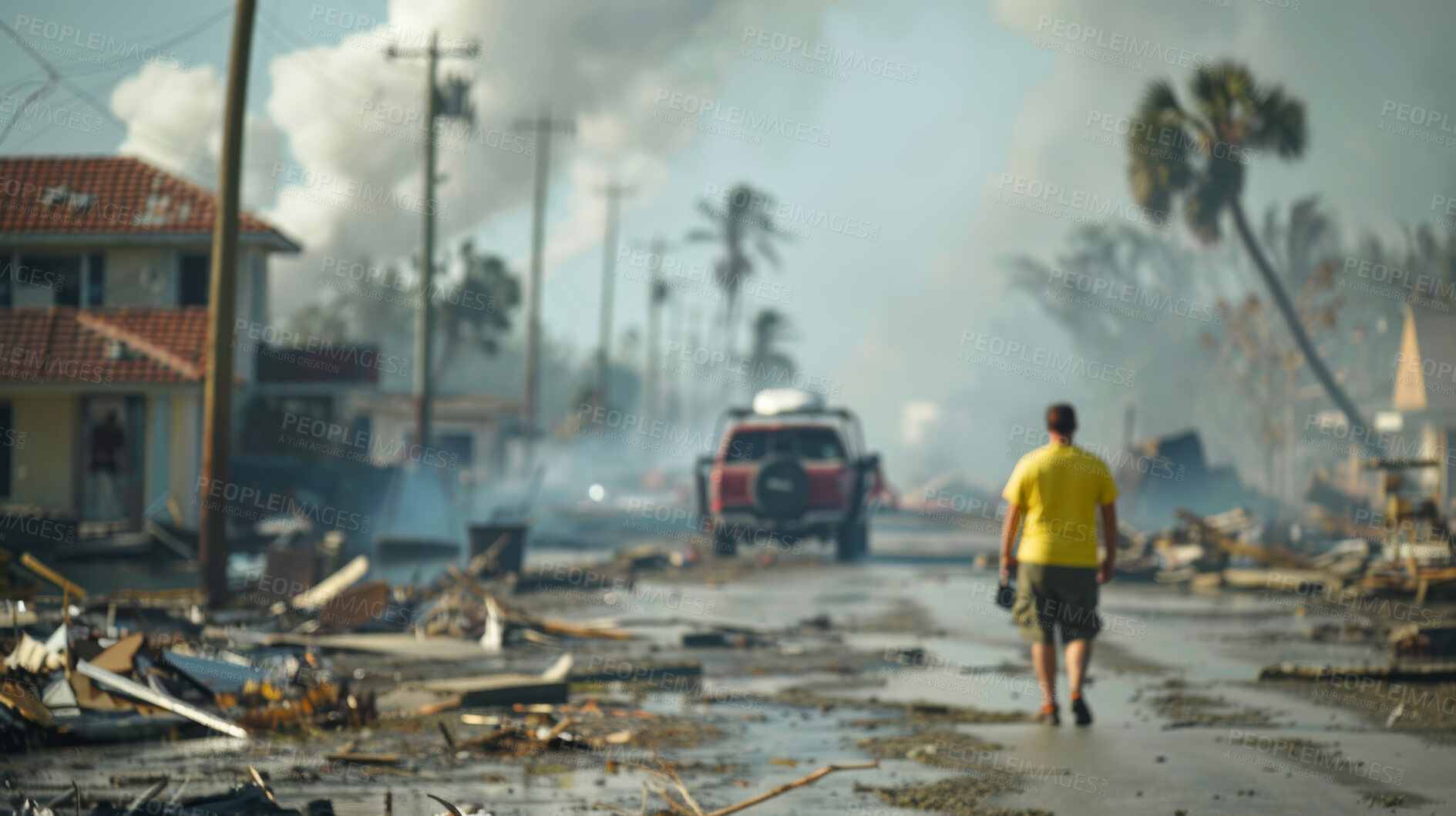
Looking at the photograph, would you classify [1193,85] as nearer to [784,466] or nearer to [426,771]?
[784,466]

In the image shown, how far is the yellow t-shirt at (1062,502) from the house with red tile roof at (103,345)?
21717mm

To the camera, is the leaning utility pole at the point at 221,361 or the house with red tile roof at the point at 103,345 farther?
the house with red tile roof at the point at 103,345

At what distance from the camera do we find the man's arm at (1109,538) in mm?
8750

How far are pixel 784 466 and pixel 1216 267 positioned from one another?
67712mm

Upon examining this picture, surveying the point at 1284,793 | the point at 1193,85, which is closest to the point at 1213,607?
the point at 1284,793

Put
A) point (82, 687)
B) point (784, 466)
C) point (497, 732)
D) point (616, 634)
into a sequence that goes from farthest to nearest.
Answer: point (784, 466), point (616, 634), point (82, 687), point (497, 732)

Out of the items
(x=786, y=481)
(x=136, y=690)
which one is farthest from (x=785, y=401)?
(x=136, y=690)

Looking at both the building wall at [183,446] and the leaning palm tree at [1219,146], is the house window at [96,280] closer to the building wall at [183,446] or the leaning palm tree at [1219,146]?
the building wall at [183,446]

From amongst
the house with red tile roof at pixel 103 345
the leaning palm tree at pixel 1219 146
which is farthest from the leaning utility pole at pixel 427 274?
the leaning palm tree at pixel 1219 146

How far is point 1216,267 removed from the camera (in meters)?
84.9

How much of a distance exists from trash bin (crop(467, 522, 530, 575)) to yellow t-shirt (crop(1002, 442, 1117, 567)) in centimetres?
1285

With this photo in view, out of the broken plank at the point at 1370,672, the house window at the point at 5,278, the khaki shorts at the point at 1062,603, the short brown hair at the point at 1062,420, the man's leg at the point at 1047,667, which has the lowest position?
the broken plank at the point at 1370,672

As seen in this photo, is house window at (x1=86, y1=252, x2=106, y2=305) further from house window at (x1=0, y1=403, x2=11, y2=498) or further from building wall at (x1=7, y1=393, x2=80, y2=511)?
house window at (x1=0, y1=403, x2=11, y2=498)

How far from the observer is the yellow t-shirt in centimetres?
880
